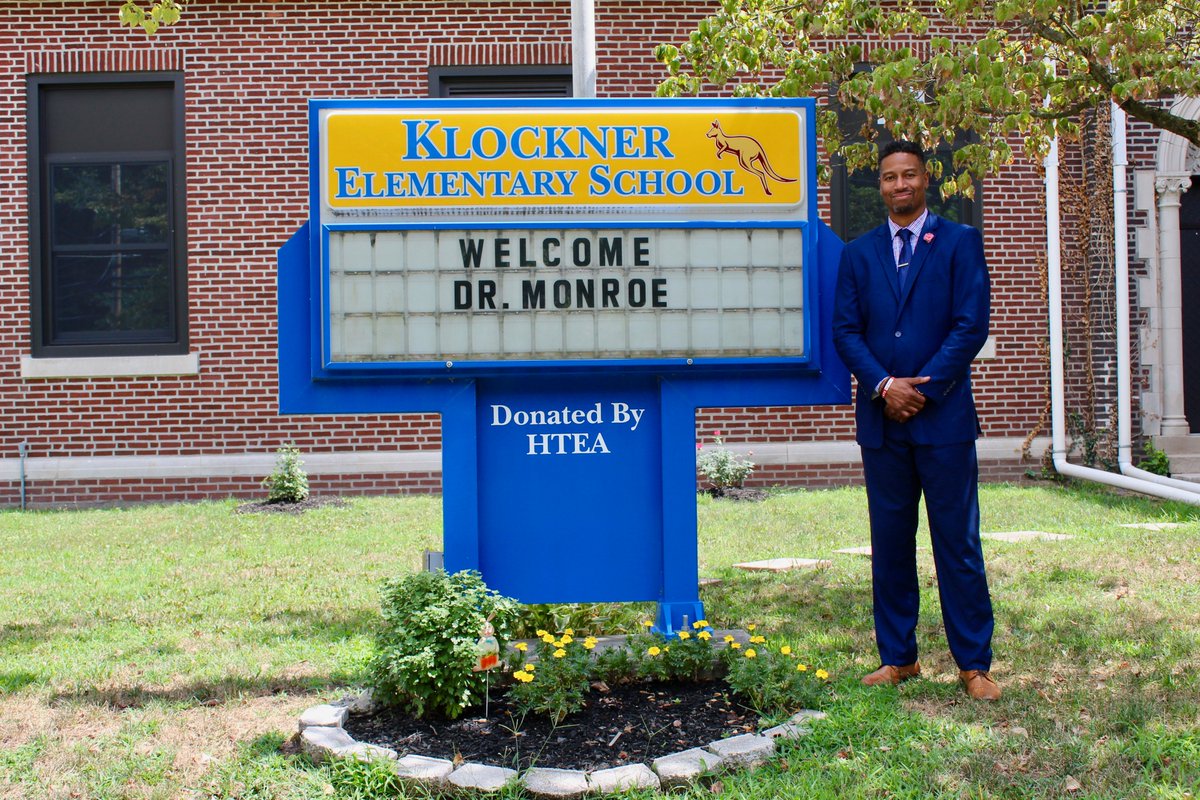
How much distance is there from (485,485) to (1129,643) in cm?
300

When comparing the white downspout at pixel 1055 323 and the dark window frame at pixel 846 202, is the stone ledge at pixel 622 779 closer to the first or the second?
the dark window frame at pixel 846 202

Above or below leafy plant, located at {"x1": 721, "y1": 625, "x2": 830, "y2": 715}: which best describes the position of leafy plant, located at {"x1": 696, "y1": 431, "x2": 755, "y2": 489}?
above

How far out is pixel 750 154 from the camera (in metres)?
4.83

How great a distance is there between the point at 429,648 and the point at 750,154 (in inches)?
97.5

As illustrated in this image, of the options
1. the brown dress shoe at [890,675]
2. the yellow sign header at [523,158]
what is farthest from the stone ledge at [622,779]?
the yellow sign header at [523,158]

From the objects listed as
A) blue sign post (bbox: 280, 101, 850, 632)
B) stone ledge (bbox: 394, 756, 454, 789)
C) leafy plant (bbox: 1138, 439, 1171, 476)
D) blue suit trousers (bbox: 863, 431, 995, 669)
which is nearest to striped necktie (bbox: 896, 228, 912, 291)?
blue sign post (bbox: 280, 101, 850, 632)

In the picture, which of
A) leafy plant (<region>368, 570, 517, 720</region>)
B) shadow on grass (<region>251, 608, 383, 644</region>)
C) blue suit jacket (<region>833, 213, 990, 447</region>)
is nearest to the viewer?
leafy plant (<region>368, 570, 517, 720</region>)

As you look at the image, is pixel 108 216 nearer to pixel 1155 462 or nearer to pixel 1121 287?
pixel 1121 287

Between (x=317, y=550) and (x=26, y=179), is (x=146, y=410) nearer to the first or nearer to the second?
(x=26, y=179)

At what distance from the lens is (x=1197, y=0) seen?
6.17 meters

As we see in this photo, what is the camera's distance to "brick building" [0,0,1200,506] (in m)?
11.1

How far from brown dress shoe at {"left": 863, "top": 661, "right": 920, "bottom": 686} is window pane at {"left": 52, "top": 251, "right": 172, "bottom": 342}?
905 cm

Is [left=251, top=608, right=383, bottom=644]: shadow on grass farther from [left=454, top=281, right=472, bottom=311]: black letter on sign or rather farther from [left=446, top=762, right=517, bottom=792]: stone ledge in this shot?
[left=446, top=762, right=517, bottom=792]: stone ledge

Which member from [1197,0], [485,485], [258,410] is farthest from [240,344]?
[1197,0]
